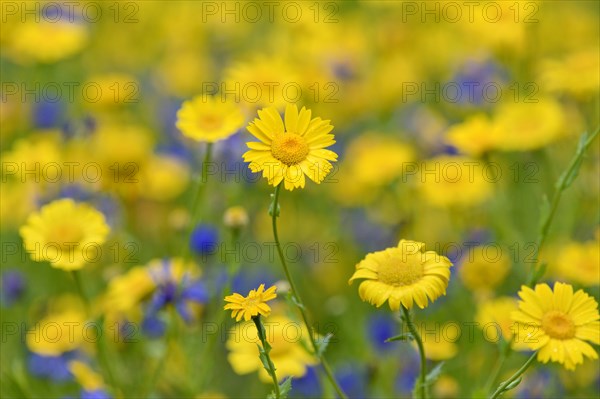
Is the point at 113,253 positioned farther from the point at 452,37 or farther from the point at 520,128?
the point at 452,37

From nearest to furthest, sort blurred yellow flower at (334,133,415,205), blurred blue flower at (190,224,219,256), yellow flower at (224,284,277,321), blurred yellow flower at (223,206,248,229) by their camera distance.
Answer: yellow flower at (224,284,277,321) < blurred yellow flower at (223,206,248,229) < blurred blue flower at (190,224,219,256) < blurred yellow flower at (334,133,415,205)

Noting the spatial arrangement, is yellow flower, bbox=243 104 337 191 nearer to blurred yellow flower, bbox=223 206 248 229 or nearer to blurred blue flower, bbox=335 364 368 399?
blurred yellow flower, bbox=223 206 248 229

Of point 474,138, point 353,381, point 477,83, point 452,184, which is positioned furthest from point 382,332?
point 477,83

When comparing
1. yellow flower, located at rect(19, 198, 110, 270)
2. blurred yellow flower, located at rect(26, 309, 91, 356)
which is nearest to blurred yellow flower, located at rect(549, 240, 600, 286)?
yellow flower, located at rect(19, 198, 110, 270)

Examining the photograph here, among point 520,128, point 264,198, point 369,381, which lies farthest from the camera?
point 264,198

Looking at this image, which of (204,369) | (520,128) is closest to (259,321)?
(204,369)

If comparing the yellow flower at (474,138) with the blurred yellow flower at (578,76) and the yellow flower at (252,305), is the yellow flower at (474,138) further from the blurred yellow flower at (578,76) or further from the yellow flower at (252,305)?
the yellow flower at (252,305)
